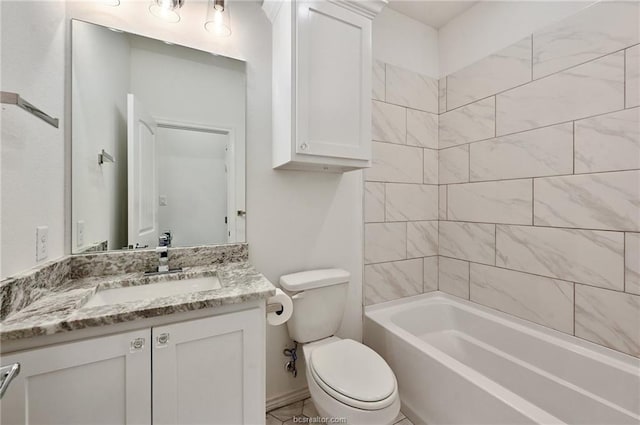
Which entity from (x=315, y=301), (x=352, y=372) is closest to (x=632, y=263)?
(x=352, y=372)

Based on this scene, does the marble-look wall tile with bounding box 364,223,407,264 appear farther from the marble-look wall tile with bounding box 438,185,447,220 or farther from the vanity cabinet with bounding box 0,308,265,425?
the vanity cabinet with bounding box 0,308,265,425

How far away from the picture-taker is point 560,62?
4.83 ft

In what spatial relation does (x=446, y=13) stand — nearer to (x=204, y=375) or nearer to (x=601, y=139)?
(x=601, y=139)

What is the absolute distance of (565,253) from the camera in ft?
4.81

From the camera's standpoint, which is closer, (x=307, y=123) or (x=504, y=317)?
(x=307, y=123)

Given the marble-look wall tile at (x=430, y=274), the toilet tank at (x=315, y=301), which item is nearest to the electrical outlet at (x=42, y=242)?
the toilet tank at (x=315, y=301)

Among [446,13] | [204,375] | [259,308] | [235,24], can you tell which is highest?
[446,13]

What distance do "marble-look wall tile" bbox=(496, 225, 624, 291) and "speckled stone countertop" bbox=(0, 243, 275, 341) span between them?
153 centimetres

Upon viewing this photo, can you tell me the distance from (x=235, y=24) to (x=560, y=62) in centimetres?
177

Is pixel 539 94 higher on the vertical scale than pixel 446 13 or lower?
lower

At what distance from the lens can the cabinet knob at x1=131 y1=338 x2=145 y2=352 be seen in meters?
0.83

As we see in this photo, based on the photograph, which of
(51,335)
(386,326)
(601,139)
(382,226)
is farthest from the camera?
(382,226)

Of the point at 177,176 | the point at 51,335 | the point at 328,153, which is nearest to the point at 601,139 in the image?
the point at 328,153

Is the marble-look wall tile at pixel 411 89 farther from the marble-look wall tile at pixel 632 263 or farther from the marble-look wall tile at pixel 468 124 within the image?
the marble-look wall tile at pixel 632 263
